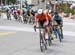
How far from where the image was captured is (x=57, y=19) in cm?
1812

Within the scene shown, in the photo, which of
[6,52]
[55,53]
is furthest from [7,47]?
[55,53]

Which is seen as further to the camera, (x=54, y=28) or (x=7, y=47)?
(x=54, y=28)

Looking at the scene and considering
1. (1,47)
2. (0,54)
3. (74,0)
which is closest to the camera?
(0,54)

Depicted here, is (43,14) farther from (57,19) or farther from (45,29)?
(57,19)

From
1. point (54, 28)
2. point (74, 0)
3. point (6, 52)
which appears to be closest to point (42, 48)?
point (6, 52)

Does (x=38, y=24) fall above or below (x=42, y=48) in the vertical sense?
above

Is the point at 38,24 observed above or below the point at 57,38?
above

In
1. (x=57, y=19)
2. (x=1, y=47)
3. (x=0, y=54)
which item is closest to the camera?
(x=0, y=54)

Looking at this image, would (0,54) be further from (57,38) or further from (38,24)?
(57,38)

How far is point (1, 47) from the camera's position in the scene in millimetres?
15953

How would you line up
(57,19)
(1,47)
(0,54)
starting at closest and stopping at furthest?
(0,54), (1,47), (57,19)

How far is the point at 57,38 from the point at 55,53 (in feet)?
17.7

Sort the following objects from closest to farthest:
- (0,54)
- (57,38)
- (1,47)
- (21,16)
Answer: (0,54), (1,47), (57,38), (21,16)

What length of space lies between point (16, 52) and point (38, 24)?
146cm
